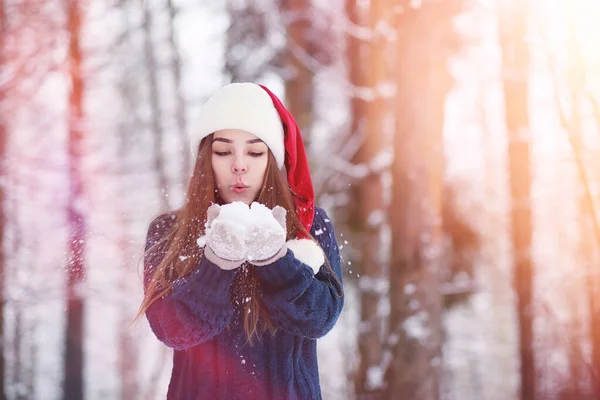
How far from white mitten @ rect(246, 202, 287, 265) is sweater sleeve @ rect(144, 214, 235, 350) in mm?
102

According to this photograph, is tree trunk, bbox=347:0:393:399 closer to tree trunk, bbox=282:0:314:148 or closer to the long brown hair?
tree trunk, bbox=282:0:314:148

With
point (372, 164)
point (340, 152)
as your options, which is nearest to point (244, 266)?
point (372, 164)

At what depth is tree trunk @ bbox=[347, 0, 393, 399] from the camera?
15.9ft

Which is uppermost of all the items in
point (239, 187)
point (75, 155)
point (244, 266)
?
point (75, 155)

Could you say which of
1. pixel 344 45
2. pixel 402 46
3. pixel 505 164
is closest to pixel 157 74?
pixel 344 45

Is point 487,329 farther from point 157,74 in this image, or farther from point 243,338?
point 243,338

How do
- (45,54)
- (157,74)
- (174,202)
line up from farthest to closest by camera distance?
1. (157,74)
2. (45,54)
3. (174,202)

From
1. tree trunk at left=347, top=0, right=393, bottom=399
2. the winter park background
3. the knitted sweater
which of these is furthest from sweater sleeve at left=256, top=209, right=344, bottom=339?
tree trunk at left=347, top=0, right=393, bottom=399

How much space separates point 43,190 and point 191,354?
4.88 m

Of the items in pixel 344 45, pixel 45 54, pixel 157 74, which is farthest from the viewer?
pixel 157 74

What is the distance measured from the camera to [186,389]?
1648 mm

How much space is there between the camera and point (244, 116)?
177 centimetres

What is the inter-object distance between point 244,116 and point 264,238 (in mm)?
504

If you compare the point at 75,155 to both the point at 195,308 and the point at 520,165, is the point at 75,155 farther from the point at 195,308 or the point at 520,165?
the point at 195,308
